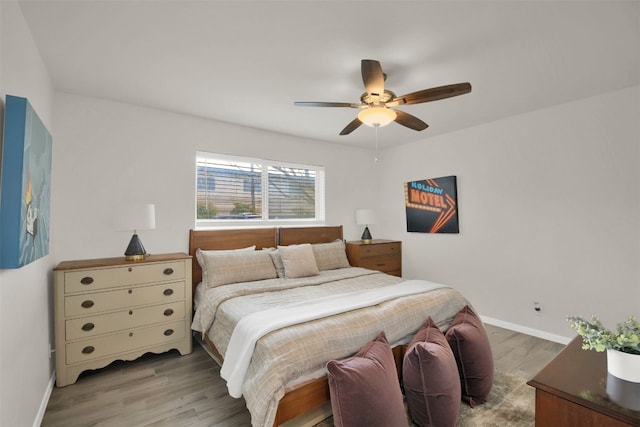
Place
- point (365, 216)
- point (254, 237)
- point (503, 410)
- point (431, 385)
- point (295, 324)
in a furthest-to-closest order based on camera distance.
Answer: point (365, 216) → point (254, 237) → point (503, 410) → point (295, 324) → point (431, 385)

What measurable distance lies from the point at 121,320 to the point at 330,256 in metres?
2.30

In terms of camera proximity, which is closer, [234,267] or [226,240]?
[234,267]

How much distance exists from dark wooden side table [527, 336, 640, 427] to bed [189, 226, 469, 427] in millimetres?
954

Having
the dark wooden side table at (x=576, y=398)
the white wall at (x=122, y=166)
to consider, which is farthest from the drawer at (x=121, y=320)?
the dark wooden side table at (x=576, y=398)

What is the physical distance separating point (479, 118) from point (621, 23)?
169 centimetres

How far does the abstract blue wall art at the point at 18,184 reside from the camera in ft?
4.24

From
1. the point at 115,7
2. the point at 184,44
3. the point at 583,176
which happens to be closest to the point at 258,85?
the point at 184,44

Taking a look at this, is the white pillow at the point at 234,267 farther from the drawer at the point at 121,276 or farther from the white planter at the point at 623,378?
the white planter at the point at 623,378

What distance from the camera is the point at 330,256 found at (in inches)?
152

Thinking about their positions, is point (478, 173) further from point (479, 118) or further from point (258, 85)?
point (258, 85)

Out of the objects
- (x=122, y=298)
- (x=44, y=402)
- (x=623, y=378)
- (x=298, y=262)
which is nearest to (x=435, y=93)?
(x=623, y=378)

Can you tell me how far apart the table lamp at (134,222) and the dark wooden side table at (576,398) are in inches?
119

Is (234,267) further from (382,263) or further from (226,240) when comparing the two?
(382,263)

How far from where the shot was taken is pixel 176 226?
3279mm
